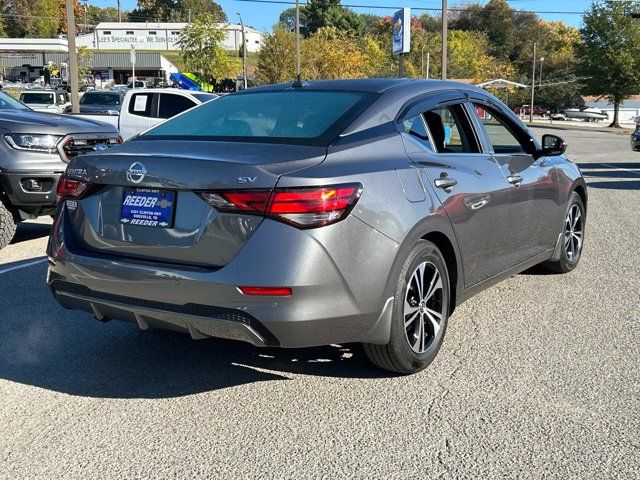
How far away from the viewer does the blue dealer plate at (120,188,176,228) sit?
3.41 m

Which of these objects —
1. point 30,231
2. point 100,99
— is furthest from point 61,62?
point 30,231

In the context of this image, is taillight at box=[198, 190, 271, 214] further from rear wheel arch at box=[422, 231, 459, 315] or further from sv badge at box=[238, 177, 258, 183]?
rear wheel arch at box=[422, 231, 459, 315]

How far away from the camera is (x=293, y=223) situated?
3.18 m

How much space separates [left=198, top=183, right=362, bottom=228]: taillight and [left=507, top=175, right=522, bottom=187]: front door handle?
198cm

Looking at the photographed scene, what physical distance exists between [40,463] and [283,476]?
1069 mm

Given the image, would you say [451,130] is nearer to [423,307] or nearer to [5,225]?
[423,307]

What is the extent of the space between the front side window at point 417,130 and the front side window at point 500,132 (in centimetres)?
82

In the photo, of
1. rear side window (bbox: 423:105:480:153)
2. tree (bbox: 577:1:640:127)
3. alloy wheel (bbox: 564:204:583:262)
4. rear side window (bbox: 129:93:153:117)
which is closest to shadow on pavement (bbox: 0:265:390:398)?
rear side window (bbox: 423:105:480:153)

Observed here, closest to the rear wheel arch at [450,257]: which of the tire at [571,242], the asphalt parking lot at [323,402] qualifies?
the asphalt parking lot at [323,402]

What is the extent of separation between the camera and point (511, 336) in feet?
15.2

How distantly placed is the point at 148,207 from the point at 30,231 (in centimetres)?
606

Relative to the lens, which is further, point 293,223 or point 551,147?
point 551,147

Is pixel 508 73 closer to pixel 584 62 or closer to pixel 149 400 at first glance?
pixel 584 62

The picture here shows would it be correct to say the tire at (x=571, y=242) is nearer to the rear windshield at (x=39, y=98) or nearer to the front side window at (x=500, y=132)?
the front side window at (x=500, y=132)
